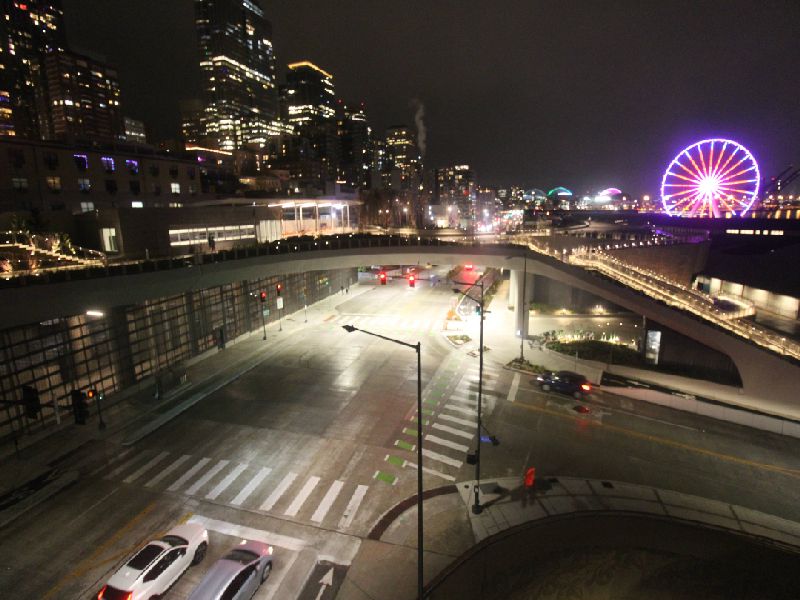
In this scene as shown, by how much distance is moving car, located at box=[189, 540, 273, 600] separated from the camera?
12.3 meters

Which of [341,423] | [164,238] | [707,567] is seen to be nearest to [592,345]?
[707,567]

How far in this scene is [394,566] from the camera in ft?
46.3

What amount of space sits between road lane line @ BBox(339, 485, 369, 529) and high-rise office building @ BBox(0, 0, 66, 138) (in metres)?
215

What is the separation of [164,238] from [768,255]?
184ft

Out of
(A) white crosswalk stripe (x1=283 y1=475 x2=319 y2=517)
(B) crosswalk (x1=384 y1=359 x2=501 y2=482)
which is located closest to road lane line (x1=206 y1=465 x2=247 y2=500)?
(A) white crosswalk stripe (x1=283 y1=475 x2=319 y2=517)

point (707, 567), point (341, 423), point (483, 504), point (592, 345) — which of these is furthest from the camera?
point (592, 345)

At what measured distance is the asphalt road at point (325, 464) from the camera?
1485cm

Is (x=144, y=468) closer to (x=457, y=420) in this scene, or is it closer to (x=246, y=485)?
(x=246, y=485)

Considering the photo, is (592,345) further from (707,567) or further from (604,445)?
(707,567)

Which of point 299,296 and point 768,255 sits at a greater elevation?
point 768,255

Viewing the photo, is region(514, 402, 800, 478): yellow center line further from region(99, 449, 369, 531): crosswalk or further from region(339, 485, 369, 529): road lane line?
region(99, 449, 369, 531): crosswalk

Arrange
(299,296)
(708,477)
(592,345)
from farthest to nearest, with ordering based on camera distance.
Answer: (299,296), (592,345), (708,477)

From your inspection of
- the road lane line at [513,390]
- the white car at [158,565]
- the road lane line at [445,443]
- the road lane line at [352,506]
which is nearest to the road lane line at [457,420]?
the road lane line at [445,443]

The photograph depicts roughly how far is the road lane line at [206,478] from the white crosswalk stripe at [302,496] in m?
4.45
